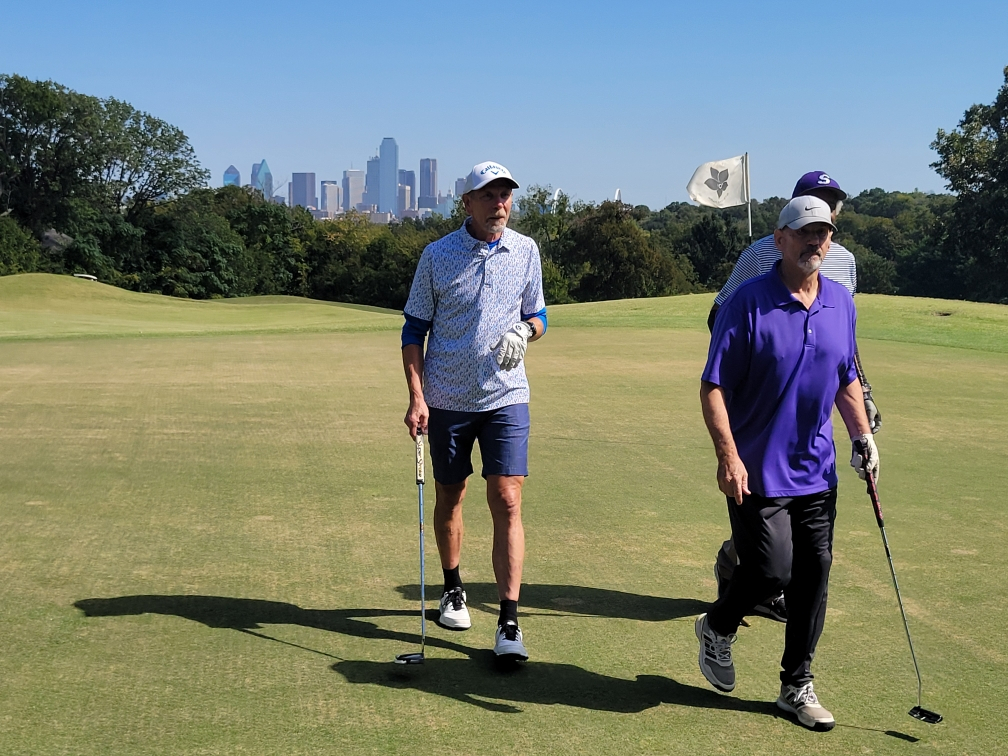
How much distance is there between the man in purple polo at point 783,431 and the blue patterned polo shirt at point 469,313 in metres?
1.15

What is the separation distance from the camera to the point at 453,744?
3.75 meters

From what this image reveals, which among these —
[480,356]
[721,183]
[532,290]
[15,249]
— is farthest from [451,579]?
[15,249]

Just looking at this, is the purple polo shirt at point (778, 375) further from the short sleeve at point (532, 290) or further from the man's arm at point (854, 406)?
the short sleeve at point (532, 290)

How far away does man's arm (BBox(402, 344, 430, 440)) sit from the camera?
513 centimetres

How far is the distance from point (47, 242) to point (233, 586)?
7183cm

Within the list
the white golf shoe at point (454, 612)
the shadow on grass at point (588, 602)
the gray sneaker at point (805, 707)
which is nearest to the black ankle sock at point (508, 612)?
the white golf shoe at point (454, 612)

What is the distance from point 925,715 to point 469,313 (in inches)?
97.5

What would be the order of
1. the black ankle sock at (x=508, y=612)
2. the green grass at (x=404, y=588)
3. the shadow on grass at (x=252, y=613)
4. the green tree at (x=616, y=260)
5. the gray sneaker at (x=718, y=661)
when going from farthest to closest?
the green tree at (x=616, y=260) → the shadow on grass at (x=252, y=613) → the black ankle sock at (x=508, y=612) → the gray sneaker at (x=718, y=661) → the green grass at (x=404, y=588)

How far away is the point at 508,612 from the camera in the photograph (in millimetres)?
4812

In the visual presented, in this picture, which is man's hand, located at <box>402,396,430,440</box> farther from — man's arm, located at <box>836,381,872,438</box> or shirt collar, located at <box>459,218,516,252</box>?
man's arm, located at <box>836,381,872,438</box>

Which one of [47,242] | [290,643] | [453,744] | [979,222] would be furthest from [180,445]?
[47,242]

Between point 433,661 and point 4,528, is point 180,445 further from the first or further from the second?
point 433,661

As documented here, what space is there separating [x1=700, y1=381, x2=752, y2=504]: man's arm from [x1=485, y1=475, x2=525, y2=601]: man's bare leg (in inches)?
44.3

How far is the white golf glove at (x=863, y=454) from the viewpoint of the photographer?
446cm
